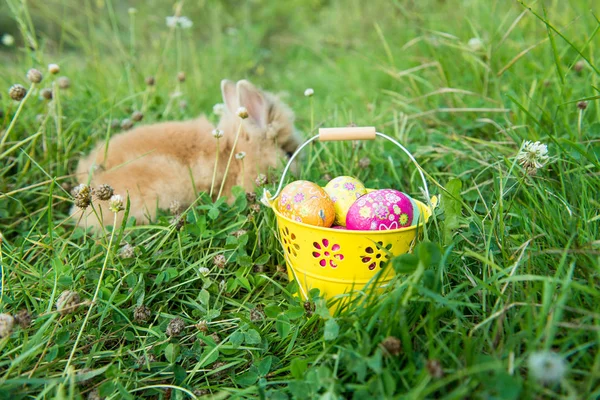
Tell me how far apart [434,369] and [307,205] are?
0.84 metres

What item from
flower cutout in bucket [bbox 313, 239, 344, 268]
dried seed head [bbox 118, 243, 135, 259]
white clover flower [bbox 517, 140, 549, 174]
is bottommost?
dried seed head [bbox 118, 243, 135, 259]

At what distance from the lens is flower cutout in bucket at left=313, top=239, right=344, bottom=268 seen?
1.67 meters

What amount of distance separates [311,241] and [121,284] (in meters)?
0.83

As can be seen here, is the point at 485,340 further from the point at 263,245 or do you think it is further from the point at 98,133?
the point at 98,133

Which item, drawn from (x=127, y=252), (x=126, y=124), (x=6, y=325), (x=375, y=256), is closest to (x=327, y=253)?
(x=375, y=256)

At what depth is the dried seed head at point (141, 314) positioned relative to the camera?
5.69ft

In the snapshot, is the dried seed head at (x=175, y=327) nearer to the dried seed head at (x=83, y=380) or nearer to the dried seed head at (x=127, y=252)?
the dried seed head at (x=83, y=380)

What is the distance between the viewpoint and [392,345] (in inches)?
51.0

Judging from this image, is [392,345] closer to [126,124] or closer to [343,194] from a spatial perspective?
[343,194]

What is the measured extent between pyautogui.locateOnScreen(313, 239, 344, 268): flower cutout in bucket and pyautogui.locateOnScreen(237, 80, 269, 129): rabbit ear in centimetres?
127

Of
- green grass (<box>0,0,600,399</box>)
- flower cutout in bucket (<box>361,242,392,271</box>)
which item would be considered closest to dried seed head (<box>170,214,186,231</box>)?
green grass (<box>0,0,600,399</box>)

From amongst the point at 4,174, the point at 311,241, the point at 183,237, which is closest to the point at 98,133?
the point at 4,174

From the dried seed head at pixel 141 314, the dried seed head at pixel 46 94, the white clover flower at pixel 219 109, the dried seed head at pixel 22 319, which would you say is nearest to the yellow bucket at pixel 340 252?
the dried seed head at pixel 141 314

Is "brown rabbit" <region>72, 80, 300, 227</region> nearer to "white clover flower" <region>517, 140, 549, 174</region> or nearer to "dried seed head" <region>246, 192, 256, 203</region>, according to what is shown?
"dried seed head" <region>246, 192, 256, 203</region>
